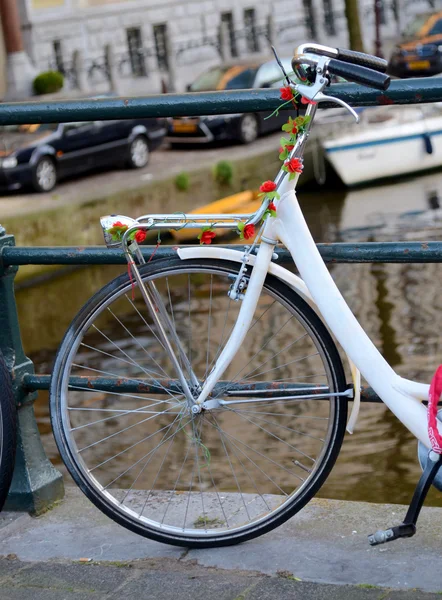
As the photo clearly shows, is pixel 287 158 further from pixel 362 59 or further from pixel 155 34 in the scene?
pixel 155 34

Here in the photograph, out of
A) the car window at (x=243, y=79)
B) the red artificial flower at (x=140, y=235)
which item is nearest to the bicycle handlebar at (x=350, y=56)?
the red artificial flower at (x=140, y=235)

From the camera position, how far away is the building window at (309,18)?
102 feet

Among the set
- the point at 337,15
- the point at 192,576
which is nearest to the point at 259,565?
the point at 192,576

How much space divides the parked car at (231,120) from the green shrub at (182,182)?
2.27 m

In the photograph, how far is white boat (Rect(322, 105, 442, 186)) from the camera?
59.6 ft

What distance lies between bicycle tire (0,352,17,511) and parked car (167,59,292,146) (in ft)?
50.5

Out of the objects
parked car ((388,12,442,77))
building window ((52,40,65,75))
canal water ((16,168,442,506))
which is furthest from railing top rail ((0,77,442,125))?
parked car ((388,12,442,77))

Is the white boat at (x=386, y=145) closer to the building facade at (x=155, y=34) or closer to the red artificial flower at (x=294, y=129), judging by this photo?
the building facade at (x=155, y=34)

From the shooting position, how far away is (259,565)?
2785 millimetres

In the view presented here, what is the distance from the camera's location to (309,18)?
3105 centimetres

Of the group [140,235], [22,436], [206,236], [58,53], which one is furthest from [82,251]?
[58,53]

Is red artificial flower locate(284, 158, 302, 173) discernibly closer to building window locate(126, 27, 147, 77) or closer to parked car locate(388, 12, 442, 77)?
building window locate(126, 27, 147, 77)

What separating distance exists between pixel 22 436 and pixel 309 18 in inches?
1147

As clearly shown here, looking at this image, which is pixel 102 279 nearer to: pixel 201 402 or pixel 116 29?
pixel 201 402
